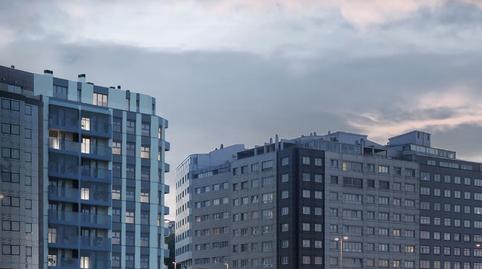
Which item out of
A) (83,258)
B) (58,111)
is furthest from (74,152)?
(83,258)

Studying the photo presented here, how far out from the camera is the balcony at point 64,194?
16262cm

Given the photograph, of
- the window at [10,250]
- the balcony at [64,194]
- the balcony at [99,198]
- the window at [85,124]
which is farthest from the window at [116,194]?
the window at [10,250]

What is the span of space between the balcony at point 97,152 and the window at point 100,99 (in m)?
11.9

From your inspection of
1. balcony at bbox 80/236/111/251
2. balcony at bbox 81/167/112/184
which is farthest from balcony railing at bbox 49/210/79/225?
balcony at bbox 81/167/112/184

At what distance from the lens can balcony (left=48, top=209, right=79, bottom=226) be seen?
162 m

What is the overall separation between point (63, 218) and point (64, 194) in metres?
3.91

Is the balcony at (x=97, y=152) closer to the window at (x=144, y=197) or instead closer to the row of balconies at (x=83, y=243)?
the row of balconies at (x=83, y=243)

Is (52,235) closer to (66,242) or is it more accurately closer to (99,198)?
(66,242)

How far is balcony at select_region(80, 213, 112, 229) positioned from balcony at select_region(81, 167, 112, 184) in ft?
19.5

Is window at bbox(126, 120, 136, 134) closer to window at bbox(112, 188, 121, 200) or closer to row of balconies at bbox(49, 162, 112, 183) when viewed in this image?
window at bbox(112, 188, 121, 200)

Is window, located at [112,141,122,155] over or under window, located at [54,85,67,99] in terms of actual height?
under

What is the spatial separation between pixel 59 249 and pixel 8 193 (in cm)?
1287

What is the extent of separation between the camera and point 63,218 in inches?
6432

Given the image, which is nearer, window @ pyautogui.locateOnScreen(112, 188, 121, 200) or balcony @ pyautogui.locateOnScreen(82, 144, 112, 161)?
balcony @ pyautogui.locateOnScreen(82, 144, 112, 161)
